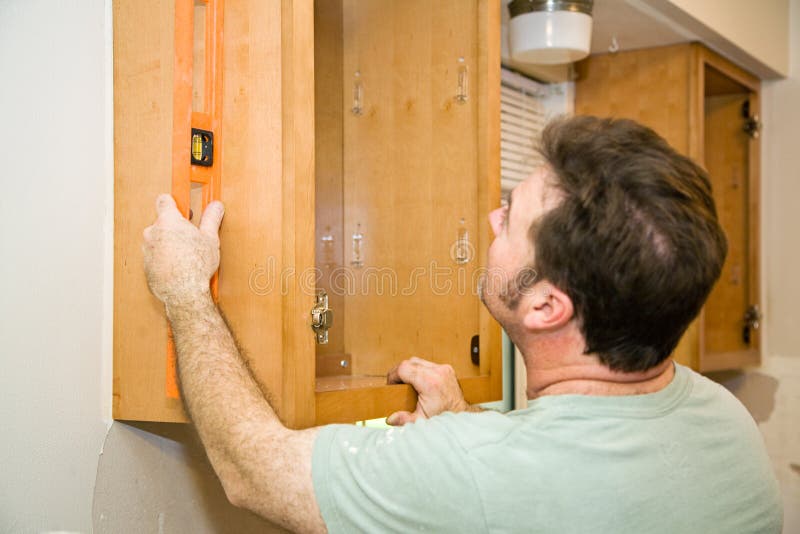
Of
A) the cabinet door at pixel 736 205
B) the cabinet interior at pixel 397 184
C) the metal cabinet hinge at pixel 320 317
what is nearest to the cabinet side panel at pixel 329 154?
the cabinet interior at pixel 397 184

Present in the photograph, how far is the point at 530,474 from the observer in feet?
2.91

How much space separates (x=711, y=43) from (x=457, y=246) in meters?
1.16

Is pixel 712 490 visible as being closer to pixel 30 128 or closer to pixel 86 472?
pixel 86 472

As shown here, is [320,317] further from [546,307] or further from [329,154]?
[329,154]

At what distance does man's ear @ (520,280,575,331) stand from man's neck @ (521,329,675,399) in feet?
0.08

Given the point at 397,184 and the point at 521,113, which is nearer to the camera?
the point at 397,184

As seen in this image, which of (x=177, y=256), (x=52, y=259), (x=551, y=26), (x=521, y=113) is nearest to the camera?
(x=177, y=256)

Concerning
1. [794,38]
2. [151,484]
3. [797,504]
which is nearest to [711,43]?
[794,38]

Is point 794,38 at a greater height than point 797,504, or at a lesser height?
greater

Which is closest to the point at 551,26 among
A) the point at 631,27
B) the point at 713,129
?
the point at 631,27

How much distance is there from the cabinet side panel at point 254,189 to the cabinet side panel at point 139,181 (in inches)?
3.1

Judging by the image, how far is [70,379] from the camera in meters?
1.12

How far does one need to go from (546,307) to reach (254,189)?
0.38 m

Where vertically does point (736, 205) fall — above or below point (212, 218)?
above
